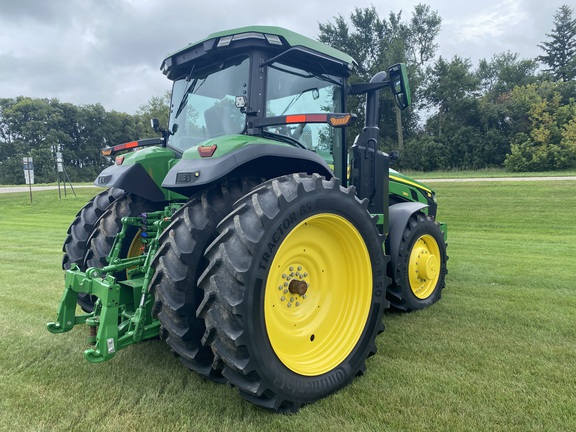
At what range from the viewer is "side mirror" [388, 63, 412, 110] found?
11.7 ft

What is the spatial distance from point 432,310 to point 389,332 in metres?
0.86

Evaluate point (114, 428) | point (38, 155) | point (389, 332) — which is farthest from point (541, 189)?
point (38, 155)

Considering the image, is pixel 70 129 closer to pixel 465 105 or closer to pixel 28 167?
pixel 28 167

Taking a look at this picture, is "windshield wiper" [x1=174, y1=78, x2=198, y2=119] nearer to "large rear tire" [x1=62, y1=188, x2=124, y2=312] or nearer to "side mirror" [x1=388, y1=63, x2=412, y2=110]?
"large rear tire" [x1=62, y1=188, x2=124, y2=312]

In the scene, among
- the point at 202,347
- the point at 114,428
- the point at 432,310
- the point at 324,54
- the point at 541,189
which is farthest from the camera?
the point at 541,189

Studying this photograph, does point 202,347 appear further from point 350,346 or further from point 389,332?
point 389,332

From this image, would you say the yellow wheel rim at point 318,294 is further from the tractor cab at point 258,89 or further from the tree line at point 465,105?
the tree line at point 465,105

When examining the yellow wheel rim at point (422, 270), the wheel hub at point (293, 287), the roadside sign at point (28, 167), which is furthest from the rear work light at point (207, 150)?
the roadside sign at point (28, 167)

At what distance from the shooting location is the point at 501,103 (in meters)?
37.4

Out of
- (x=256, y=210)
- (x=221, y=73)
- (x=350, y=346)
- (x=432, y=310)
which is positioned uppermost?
(x=221, y=73)

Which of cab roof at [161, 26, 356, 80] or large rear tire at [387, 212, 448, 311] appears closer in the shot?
cab roof at [161, 26, 356, 80]

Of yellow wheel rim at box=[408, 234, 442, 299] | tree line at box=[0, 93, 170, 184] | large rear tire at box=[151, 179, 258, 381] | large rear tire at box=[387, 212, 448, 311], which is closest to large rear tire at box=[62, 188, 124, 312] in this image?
large rear tire at box=[151, 179, 258, 381]

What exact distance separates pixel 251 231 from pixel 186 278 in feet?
1.70

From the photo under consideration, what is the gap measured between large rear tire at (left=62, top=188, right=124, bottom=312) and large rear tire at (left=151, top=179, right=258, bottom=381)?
5.03 ft
